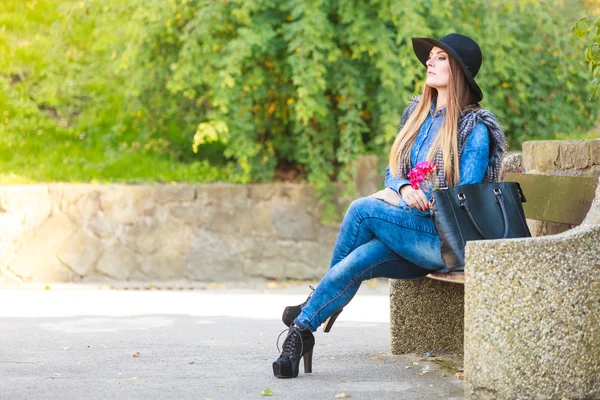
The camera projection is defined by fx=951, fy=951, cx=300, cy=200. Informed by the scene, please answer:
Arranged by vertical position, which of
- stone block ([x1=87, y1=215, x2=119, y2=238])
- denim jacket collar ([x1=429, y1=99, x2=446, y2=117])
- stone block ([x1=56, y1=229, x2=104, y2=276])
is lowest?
stone block ([x1=56, y1=229, x2=104, y2=276])

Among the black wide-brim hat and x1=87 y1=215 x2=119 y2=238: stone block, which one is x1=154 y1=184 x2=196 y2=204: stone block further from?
the black wide-brim hat

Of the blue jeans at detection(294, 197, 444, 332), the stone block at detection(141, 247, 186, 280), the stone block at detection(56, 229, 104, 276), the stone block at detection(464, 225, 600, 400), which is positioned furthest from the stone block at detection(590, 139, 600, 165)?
the stone block at detection(56, 229, 104, 276)

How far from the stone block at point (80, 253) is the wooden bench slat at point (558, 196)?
6018 millimetres

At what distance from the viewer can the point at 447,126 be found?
4316mm

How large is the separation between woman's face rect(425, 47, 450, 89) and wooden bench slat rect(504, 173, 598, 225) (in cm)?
68

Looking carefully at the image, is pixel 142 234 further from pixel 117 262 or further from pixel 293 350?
pixel 293 350

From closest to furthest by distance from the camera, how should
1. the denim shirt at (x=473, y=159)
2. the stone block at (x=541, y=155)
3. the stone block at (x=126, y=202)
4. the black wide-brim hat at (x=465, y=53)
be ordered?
the denim shirt at (x=473, y=159), the black wide-brim hat at (x=465, y=53), the stone block at (x=541, y=155), the stone block at (x=126, y=202)

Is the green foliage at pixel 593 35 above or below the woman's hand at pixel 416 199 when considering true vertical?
above

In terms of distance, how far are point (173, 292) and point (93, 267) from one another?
3.69ft

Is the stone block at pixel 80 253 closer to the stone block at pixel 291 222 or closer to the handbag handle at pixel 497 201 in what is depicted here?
the stone block at pixel 291 222

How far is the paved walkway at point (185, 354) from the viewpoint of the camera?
4059 millimetres

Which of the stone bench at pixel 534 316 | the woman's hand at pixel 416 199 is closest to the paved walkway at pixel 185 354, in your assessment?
the stone bench at pixel 534 316

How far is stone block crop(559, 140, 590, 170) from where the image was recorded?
459 centimetres

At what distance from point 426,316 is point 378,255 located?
754 mm
